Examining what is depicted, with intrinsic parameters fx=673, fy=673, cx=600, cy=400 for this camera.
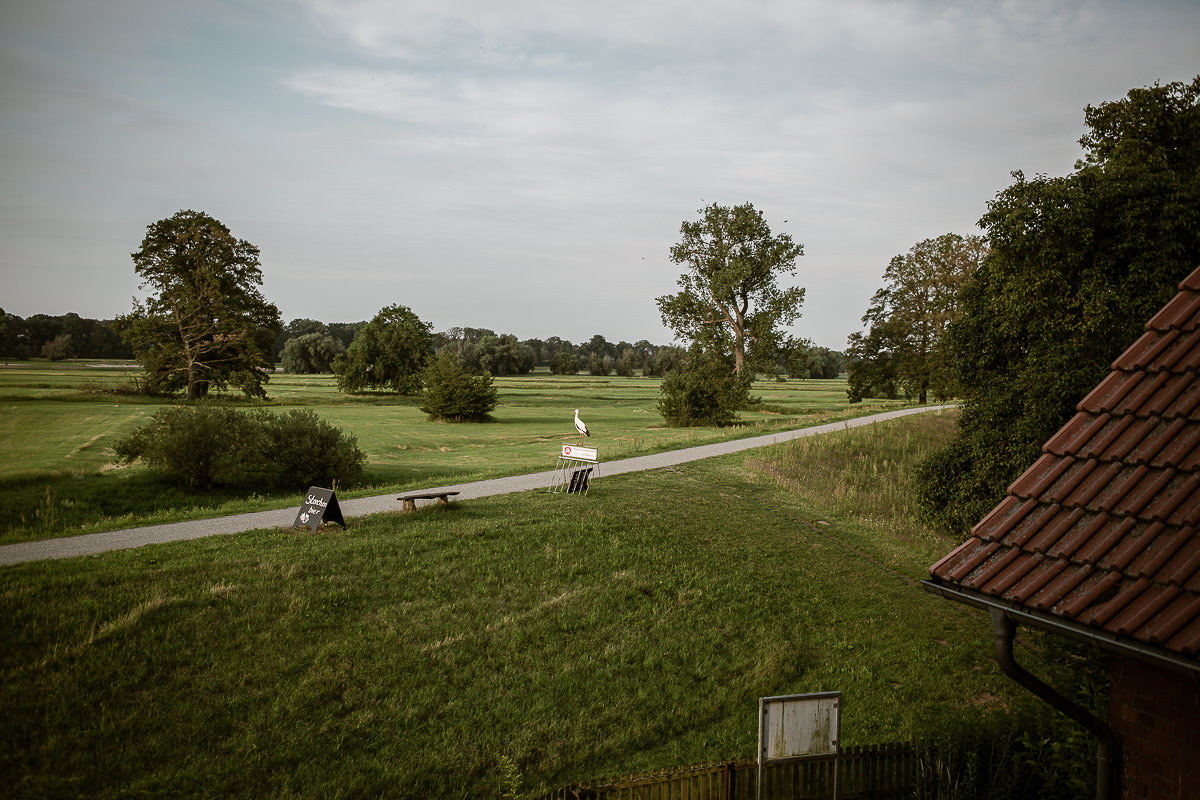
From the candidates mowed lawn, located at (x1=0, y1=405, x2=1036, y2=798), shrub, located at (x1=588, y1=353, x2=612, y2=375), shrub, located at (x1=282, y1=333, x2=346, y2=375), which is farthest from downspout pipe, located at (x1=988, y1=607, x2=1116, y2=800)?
shrub, located at (x1=588, y1=353, x2=612, y2=375)

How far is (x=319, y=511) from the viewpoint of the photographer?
13688 mm

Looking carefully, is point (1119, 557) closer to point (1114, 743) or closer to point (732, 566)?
point (1114, 743)

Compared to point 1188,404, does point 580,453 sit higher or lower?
lower

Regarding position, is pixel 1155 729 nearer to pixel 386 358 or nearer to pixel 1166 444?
pixel 1166 444

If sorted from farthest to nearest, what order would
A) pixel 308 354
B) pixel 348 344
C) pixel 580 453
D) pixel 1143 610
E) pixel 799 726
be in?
pixel 348 344, pixel 308 354, pixel 580 453, pixel 799 726, pixel 1143 610

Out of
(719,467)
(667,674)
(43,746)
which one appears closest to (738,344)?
(719,467)

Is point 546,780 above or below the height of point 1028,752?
below

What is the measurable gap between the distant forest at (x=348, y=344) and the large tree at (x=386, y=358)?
24.8ft

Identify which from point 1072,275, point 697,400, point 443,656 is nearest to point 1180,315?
point 443,656

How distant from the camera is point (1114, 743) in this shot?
376 centimetres

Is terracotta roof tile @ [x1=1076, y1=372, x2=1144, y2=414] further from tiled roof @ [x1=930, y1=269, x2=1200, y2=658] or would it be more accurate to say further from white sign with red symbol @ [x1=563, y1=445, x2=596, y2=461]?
white sign with red symbol @ [x1=563, y1=445, x2=596, y2=461]

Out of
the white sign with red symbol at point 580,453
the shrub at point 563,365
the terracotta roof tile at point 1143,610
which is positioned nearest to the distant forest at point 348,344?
the shrub at point 563,365

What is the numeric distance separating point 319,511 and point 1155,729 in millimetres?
13330

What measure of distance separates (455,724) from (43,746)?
165 inches
